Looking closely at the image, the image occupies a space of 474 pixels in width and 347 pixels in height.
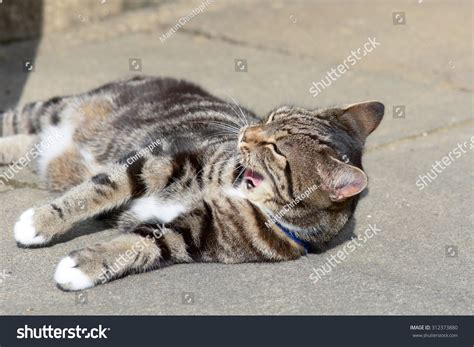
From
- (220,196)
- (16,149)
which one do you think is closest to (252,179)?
(220,196)

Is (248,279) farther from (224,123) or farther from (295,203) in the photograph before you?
(224,123)

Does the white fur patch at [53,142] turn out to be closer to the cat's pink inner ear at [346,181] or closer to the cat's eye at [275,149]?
the cat's eye at [275,149]

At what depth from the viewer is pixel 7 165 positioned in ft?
16.1

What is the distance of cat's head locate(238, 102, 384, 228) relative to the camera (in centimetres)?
368

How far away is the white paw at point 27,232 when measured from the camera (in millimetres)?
3861

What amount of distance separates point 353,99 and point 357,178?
2.71m

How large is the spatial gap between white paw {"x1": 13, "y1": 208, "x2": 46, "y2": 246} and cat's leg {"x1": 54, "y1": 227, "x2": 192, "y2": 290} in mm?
310

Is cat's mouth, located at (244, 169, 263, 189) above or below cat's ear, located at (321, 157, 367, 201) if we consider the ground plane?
below

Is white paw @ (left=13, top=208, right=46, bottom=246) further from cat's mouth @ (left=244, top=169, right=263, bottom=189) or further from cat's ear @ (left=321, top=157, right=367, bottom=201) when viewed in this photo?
cat's ear @ (left=321, top=157, right=367, bottom=201)

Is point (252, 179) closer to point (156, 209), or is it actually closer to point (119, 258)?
point (156, 209)

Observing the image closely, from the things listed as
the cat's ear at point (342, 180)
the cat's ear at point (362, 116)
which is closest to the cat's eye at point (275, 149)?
the cat's ear at point (342, 180)

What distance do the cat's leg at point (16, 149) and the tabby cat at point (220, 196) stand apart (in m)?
0.85

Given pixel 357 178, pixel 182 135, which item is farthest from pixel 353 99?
pixel 357 178

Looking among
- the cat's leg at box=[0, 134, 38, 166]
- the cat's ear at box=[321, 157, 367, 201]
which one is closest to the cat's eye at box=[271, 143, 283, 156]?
the cat's ear at box=[321, 157, 367, 201]
